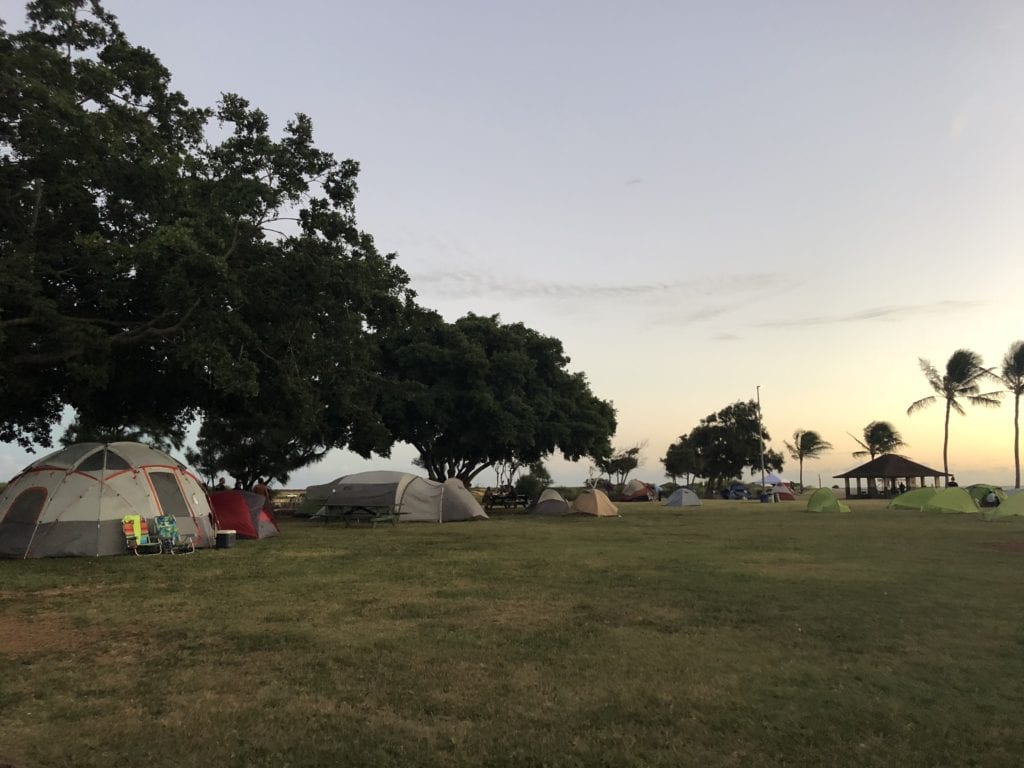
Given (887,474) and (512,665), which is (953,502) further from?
(512,665)

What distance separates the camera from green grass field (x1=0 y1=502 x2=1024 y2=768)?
4.85 meters

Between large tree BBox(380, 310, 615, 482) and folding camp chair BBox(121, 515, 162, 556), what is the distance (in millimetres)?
18861

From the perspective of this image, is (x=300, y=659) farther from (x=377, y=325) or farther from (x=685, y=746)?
(x=377, y=325)

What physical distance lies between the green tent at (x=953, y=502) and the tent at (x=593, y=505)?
17.0 metres

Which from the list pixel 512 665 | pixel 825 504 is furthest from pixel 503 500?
pixel 512 665

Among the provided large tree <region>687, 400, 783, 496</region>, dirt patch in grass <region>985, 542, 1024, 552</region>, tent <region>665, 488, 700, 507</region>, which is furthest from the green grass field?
large tree <region>687, 400, 783, 496</region>

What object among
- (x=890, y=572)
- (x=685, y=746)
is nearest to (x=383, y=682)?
(x=685, y=746)

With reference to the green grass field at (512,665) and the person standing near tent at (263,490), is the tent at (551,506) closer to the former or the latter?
the person standing near tent at (263,490)

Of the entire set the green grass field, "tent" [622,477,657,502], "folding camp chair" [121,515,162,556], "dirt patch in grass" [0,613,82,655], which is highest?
"folding camp chair" [121,515,162,556]

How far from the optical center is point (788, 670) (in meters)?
6.70

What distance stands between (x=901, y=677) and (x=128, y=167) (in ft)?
59.5

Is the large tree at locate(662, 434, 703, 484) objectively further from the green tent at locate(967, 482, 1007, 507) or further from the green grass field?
the green grass field

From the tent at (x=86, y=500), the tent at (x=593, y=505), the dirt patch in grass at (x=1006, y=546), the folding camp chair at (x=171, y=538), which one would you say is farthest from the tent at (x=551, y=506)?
the folding camp chair at (x=171, y=538)

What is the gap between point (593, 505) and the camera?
34.3 meters
